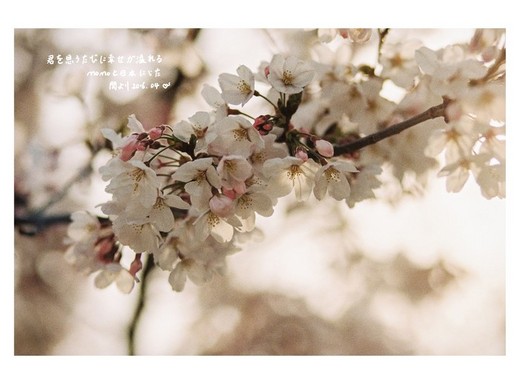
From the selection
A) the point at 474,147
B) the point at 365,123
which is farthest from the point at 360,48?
the point at 474,147

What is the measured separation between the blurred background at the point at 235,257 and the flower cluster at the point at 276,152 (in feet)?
0.91

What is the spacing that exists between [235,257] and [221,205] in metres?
1.30

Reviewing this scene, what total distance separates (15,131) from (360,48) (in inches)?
49.2

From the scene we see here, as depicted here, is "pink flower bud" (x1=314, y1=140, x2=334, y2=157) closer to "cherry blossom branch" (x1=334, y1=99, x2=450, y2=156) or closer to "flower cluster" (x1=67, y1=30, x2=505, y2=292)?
"flower cluster" (x1=67, y1=30, x2=505, y2=292)

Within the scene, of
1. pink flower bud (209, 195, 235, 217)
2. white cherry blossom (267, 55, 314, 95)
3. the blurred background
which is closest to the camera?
pink flower bud (209, 195, 235, 217)

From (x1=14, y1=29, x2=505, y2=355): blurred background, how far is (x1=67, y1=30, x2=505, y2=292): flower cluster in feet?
0.91

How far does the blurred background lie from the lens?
2.14 metres

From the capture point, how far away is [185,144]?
1226 millimetres

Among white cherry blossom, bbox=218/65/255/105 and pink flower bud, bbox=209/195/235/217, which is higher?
white cherry blossom, bbox=218/65/255/105

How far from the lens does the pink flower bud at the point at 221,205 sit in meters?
1.18

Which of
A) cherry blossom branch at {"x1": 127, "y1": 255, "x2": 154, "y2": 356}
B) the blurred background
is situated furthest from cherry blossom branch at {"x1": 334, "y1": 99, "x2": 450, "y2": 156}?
cherry blossom branch at {"x1": 127, "y1": 255, "x2": 154, "y2": 356}

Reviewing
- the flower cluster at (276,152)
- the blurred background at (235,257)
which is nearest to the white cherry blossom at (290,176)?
the flower cluster at (276,152)

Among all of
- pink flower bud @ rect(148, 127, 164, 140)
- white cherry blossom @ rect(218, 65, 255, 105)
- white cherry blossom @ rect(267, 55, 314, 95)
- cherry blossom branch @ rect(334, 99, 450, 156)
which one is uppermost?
white cherry blossom @ rect(267, 55, 314, 95)
